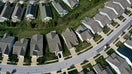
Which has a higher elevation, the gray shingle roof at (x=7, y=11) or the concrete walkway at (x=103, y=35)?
the gray shingle roof at (x=7, y=11)

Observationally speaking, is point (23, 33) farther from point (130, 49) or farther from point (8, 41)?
point (130, 49)

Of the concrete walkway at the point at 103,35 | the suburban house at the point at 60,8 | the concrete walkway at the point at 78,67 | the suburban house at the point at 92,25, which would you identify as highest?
the suburban house at the point at 60,8

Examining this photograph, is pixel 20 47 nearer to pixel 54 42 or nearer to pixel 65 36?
pixel 54 42

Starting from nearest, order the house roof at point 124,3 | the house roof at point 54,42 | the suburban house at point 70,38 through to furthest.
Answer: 1. the house roof at point 54,42
2. the suburban house at point 70,38
3. the house roof at point 124,3

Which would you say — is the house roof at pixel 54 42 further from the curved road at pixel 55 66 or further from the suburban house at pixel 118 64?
the suburban house at pixel 118 64

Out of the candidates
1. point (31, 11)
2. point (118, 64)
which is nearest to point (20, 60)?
point (31, 11)

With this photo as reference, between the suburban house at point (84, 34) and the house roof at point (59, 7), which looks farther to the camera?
the house roof at point (59, 7)

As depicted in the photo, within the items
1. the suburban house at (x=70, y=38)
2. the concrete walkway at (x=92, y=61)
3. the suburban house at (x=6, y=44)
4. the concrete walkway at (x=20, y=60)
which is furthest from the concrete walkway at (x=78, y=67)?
the suburban house at (x=6, y=44)
